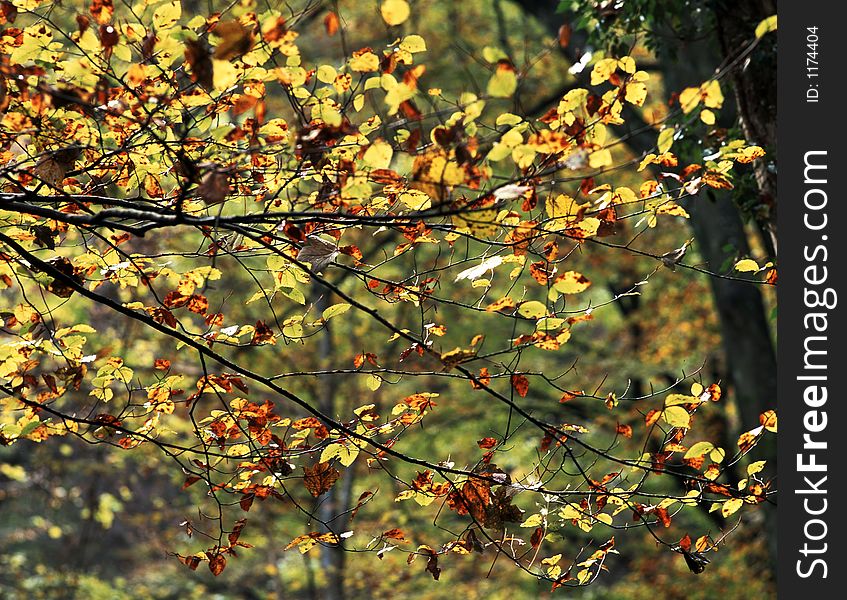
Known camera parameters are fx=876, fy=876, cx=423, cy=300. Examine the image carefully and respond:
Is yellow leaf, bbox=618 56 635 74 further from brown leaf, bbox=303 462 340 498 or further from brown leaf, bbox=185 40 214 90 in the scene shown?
brown leaf, bbox=303 462 340 498

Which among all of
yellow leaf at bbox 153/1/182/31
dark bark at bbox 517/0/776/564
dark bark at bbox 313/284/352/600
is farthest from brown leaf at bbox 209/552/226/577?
dark bark at bbox 313/284/352/600

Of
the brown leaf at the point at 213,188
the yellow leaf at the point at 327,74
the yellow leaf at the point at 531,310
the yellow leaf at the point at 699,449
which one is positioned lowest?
the brown leaf at the point at 213,188

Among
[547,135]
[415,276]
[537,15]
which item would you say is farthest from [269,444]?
[537,15]

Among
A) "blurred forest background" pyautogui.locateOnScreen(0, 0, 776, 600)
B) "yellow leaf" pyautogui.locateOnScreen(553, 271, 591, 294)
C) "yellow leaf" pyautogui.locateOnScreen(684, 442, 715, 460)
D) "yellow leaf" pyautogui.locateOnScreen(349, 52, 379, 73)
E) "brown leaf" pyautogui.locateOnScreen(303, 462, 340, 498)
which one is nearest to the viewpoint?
"yellow leaf" pyautogui.locateOnScreen(349, 52, 379, 73)

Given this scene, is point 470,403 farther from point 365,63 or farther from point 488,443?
point 365,63

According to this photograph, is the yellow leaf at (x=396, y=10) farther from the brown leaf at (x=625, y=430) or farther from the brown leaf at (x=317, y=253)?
the brown leaf at (x=625, y=430)

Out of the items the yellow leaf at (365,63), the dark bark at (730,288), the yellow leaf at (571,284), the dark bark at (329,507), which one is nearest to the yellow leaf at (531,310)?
the yellow leaf at (571,284)

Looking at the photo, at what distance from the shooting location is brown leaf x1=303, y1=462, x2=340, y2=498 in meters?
2.85

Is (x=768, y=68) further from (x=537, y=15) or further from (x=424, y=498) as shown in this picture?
(x=537, y=15)

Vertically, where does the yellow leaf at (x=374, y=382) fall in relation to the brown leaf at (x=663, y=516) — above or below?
above

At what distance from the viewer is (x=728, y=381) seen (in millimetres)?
10656

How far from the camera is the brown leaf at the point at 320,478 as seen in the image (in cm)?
285

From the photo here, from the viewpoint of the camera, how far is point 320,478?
2.88m

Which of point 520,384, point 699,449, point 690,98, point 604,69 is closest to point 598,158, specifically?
point 690,98
